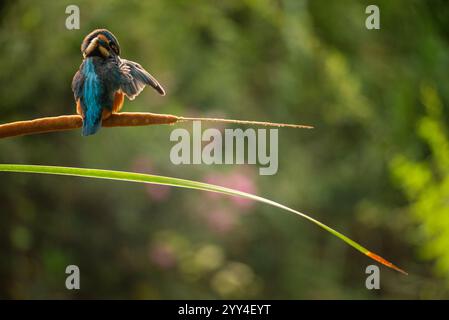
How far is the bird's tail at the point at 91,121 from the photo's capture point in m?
0.54

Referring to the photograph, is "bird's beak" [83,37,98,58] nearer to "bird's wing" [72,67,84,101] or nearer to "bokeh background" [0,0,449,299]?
"bird's wing" [72,67,84,101]

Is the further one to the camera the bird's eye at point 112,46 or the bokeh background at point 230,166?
the bokeh background at point 230,166

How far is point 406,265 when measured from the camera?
1996mm

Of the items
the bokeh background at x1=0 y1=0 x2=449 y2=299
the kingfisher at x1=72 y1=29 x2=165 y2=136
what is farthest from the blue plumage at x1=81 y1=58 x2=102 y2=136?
the bokeh background at x1=0 y1=0 x2=449 y2=299

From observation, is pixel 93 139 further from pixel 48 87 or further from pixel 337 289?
pixel 337 289

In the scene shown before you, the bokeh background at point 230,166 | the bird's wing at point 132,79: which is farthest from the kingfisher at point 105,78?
the bokeh background at point 230,166

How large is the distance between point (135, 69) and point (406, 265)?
1.58 metres

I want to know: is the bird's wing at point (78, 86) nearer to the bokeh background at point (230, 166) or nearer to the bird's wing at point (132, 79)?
Result: the bird's wing at point (132, 79)

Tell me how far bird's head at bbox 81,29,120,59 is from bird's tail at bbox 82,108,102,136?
63mm

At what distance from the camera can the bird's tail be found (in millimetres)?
542

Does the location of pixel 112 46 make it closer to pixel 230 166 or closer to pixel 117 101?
pixel 117 101
